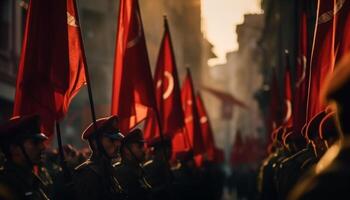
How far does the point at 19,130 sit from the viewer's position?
5.66 m

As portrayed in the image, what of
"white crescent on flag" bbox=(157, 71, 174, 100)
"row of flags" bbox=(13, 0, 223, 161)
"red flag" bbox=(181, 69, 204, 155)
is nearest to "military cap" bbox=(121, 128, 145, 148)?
"row of flags" bbox=(13, 0, 223, 161)

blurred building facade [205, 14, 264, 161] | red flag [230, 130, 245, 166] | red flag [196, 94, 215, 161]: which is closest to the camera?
red flag [196, 94, 215, 161]

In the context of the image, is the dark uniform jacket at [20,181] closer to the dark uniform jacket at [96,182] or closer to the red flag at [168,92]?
A: the dark uniform jacket at [96,182]

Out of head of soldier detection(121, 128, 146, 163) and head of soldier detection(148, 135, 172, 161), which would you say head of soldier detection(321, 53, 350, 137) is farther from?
head of soldier detection(148, 135, 172, 161)

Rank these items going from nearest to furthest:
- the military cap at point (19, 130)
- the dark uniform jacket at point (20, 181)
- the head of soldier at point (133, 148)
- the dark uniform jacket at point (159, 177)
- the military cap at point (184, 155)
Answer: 1. the dark uniform jacket at point (20, 181)
2. the military cap at point (19, 130)
3. the head of soldier at point (133, 148)
4. the dark uniform jacket at point (159, 177)
5. the military cap at point (184, 155)

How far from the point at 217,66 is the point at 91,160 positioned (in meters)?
133

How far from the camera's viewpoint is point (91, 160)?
280 inches

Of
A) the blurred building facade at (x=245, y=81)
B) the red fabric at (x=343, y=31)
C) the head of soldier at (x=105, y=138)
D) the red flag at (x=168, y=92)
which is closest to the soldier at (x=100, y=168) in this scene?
the head of soldier at (x=105, y=138)

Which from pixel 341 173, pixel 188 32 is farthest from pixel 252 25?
pixel 341 173

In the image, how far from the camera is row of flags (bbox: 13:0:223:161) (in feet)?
22.9

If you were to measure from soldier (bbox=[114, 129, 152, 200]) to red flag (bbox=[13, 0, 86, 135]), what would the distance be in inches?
48.0

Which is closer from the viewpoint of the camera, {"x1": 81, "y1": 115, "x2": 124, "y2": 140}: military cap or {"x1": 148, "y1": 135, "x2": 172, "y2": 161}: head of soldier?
{"x1": 81, "y1": 115, "x2": 124, "y2": 140}: military cap

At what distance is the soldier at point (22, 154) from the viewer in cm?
536

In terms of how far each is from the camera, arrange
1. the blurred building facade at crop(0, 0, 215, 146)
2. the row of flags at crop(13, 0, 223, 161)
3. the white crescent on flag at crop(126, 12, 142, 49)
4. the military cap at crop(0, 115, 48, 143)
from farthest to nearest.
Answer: the blurred building facade at crop(0, 0, 215, 146)
the white crescent on flag at crop(126, 12, 142, 49)
the row of flags at crop(13, 0, 223, 161)
the military cap at crop(0, 115, 48, 143)
